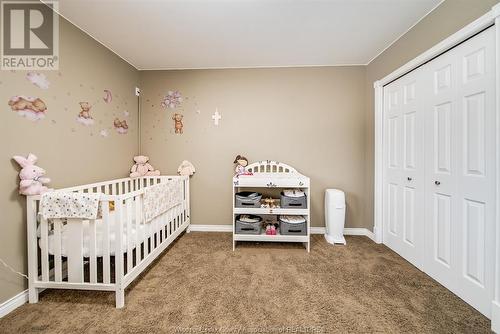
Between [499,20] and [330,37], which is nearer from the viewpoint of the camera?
[499,20]

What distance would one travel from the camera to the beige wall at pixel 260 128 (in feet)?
9.46

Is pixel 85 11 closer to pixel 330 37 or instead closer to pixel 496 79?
pixel 330 37

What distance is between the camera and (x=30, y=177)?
1523 millimetres

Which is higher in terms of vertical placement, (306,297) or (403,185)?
(403,185)

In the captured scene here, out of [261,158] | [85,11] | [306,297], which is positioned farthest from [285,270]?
[85,11]

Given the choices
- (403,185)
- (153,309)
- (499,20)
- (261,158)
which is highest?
(499,20)

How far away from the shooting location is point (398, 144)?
7.52 feet

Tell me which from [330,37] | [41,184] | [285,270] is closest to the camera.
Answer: [41,184]

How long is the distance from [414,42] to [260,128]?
180cm

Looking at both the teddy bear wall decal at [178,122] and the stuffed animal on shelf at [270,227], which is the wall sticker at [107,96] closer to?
the teddy bear wall decal at [178,122]

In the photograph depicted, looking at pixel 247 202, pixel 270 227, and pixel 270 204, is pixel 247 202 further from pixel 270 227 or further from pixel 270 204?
pixel 270 227

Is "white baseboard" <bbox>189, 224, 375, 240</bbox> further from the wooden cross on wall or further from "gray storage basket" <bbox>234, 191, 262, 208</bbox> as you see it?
the wooden cross on wall

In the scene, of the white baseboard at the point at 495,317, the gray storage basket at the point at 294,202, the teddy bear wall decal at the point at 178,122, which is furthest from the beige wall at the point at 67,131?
the white baseboard at the point at 495,317

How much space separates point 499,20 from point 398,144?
121 centimetres
